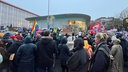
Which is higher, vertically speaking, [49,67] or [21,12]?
[21,12]

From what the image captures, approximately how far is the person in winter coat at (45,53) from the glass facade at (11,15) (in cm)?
7964

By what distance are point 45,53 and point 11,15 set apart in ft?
320

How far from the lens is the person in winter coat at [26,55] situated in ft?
26.9

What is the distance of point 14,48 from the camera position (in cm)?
902

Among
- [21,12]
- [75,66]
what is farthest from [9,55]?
[21,12]

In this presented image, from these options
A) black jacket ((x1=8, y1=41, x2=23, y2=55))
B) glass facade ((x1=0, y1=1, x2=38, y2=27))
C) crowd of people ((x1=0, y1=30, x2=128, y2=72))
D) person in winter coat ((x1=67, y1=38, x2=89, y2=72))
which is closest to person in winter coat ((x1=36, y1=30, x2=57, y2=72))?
crowd of people ((x1=0, y1=30, x2=128, y2=72))

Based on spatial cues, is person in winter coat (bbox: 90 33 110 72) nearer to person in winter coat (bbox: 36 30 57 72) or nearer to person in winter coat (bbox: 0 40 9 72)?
person in winter coat (bbox: 36 30 57 72)

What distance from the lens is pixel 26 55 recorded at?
8.23 metres

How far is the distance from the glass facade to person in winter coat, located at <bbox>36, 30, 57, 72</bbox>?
79.6 meters

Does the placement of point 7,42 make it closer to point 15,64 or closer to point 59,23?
point 15,64

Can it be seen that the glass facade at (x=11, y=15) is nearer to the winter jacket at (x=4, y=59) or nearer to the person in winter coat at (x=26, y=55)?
the winter jacket at (x=4, y=59)

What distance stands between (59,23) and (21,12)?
166 feet

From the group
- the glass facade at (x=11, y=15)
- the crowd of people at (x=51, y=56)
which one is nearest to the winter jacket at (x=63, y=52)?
the crowd of people at (x=51, y=56)

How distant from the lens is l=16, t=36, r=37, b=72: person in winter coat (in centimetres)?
821
